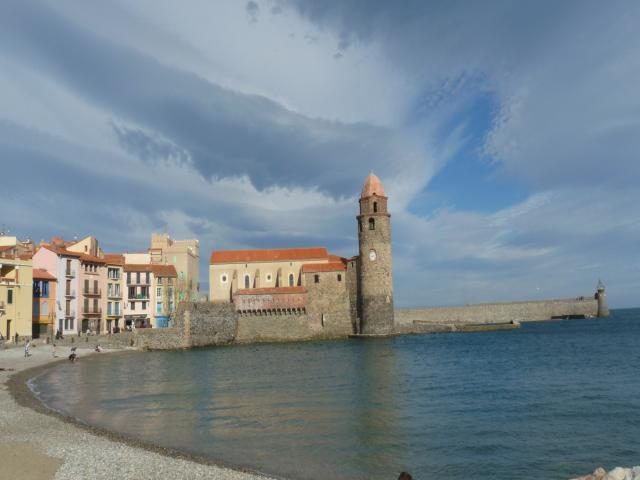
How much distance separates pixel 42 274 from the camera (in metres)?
45.1

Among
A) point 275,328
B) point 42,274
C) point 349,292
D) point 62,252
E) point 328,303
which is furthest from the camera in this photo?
point 349,292

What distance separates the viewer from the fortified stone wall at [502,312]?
68.1m

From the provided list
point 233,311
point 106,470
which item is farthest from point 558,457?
point 233,311

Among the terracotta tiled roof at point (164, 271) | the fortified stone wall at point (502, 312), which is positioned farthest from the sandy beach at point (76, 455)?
the fortified stone wall at point (502, 312)

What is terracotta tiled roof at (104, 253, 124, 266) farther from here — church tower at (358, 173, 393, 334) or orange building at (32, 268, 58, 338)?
church tower at (358, 173, 393, 334)

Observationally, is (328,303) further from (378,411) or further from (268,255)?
(378,411)

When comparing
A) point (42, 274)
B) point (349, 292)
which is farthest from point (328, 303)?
point (42, 274)

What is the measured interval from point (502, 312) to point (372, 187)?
35.8 metres

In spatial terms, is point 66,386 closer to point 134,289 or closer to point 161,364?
point 161,364

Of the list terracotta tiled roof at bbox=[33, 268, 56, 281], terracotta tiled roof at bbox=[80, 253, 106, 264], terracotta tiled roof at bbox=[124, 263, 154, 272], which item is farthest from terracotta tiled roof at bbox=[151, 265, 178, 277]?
terracotta tiled roof at bbox=[33, 268, 56, 281]

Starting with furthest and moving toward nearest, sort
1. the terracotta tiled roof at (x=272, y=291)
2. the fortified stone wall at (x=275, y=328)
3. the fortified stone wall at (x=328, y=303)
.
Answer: the fortified stone wall at (x=328, y=303) < the terracotta tiled roof at (x=272, y=291) < the fortified stone wall at (x=275, y=328)

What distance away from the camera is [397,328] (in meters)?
57.6

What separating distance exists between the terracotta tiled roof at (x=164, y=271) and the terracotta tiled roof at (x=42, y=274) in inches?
447

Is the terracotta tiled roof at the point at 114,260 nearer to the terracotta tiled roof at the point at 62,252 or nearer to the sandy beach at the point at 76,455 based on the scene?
the terracotta tiled roof at the point at 62,252
